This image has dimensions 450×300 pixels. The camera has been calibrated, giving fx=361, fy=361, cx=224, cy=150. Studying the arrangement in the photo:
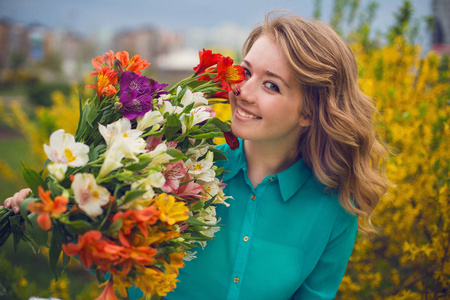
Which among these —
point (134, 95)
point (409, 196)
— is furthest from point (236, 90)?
point (409, 196)

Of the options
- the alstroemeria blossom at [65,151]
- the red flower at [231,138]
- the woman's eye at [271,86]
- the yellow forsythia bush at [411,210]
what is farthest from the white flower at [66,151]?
the yellow forsythia bush at [411,210]

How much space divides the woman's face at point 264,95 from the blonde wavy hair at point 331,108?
1.7 inches

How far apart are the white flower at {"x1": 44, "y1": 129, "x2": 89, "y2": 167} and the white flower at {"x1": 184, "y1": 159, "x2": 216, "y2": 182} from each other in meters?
0.33

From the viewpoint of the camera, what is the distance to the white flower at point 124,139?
900 millimetres

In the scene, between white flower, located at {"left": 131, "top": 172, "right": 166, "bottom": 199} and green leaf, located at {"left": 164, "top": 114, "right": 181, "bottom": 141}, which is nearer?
white flower, located at {"left": 131, "top": 172, "right": 166, "bottom": 199}

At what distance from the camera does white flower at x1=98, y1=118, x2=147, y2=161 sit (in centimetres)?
90

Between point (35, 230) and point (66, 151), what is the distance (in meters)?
0.21

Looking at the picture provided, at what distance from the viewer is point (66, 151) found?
91 centimetres

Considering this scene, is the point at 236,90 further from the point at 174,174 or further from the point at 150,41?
the point at 150,41

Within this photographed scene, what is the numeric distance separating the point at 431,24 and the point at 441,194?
7.71ft

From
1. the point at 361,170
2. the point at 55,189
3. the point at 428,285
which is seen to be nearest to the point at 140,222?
the point at 55,189

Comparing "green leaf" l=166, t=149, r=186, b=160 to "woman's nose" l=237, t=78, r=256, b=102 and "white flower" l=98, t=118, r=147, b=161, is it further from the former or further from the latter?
"woman's nose" l=237, t=78, r=256, b=102

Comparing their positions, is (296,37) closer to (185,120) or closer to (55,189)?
(185,120)

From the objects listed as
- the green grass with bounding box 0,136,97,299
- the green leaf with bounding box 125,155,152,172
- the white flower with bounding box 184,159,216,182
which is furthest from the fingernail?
the green grass with bounding box 0,136,97,299
